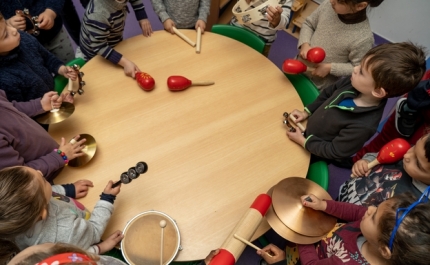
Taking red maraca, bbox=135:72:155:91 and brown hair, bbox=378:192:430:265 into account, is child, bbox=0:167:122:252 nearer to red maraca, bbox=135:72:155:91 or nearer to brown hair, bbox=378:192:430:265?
red maraca, bbox=135:72:155:91

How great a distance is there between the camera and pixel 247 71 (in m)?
1.43

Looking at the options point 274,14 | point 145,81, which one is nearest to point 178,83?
point 145,81

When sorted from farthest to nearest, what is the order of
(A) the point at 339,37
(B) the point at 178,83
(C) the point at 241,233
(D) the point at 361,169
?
(A) the point at 339,37 → (B) the point at 178,83 → (D) the point at 361,169 → (C) the point at 241,233

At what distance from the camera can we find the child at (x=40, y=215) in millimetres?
743

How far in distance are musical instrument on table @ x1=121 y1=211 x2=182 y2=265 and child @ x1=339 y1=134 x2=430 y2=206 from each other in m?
0.70

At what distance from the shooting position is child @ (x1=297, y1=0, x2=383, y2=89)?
52.2 inches

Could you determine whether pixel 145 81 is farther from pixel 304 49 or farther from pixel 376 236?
pixel 376 236

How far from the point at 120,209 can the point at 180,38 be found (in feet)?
3.05

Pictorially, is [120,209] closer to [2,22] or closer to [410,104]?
[2,22]

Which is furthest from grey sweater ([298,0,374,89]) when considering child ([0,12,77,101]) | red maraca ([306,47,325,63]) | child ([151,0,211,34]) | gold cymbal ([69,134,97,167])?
child ([0,12,77,101])

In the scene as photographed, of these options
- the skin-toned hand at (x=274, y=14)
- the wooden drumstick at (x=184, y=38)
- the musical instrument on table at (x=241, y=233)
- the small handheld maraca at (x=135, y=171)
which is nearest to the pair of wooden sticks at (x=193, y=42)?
the wooden drumstick at (x=184, y=38)

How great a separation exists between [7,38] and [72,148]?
455 millimetres

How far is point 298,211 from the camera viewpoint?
938 mm

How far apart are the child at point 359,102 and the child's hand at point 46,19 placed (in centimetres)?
126
